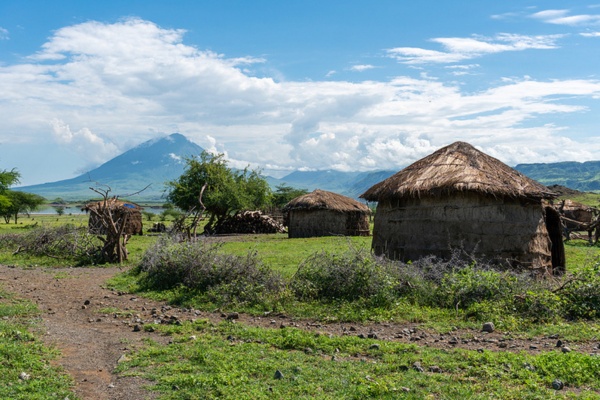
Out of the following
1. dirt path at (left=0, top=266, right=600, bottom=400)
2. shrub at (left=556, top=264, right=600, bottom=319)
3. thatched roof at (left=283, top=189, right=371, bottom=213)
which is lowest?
dirt path at (left=0, top=266, right=600, bottom=400)

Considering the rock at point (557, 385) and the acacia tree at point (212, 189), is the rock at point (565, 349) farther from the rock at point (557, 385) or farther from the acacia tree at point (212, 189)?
the acacia tree at point (212, 189)

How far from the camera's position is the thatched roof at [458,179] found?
41.3ft

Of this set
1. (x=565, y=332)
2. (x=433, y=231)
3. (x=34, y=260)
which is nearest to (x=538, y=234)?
(x=433, y=231)

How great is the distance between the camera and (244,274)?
36.9ft

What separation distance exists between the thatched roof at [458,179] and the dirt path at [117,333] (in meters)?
4.92

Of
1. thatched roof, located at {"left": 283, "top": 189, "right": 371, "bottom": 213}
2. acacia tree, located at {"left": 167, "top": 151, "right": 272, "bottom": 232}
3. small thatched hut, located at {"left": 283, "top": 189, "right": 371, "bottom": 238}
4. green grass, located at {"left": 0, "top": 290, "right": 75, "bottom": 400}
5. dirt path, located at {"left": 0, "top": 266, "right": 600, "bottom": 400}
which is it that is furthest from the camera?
acacia tree, located at {"left": 167, "top": 151, "right": 272, "bottom": 232}

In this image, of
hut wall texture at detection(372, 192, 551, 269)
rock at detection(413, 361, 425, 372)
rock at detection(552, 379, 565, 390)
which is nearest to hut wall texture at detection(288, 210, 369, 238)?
hut wall texture at detection(372, 192, 551, 269)

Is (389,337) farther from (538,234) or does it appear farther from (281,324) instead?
(538,234)

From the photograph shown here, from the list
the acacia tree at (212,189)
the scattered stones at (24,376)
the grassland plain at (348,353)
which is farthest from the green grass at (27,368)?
the acacia tree at (212,189)

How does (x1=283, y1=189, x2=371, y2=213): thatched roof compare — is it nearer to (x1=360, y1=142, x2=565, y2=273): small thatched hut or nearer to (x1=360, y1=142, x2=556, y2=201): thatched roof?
(x1=360, y1=142, x2=556, y2=201): thatched roof

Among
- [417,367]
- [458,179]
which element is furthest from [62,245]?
[417,367]

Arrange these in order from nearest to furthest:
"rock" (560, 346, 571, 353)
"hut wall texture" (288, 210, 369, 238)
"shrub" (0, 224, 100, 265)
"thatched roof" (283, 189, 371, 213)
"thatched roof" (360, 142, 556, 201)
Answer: "rock" (560, 346, 571, 353), "thatched roof" (360, 142, 556, 201), "shrub" (0, 224, 100, 265), "thatched roof" (283, 189, 371, 213), "hut wall texture" (288, 210, 369, 238)

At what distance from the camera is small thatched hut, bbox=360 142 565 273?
12719 millimetres

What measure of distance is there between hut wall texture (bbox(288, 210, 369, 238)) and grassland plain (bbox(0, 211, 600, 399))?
68.8 feet
